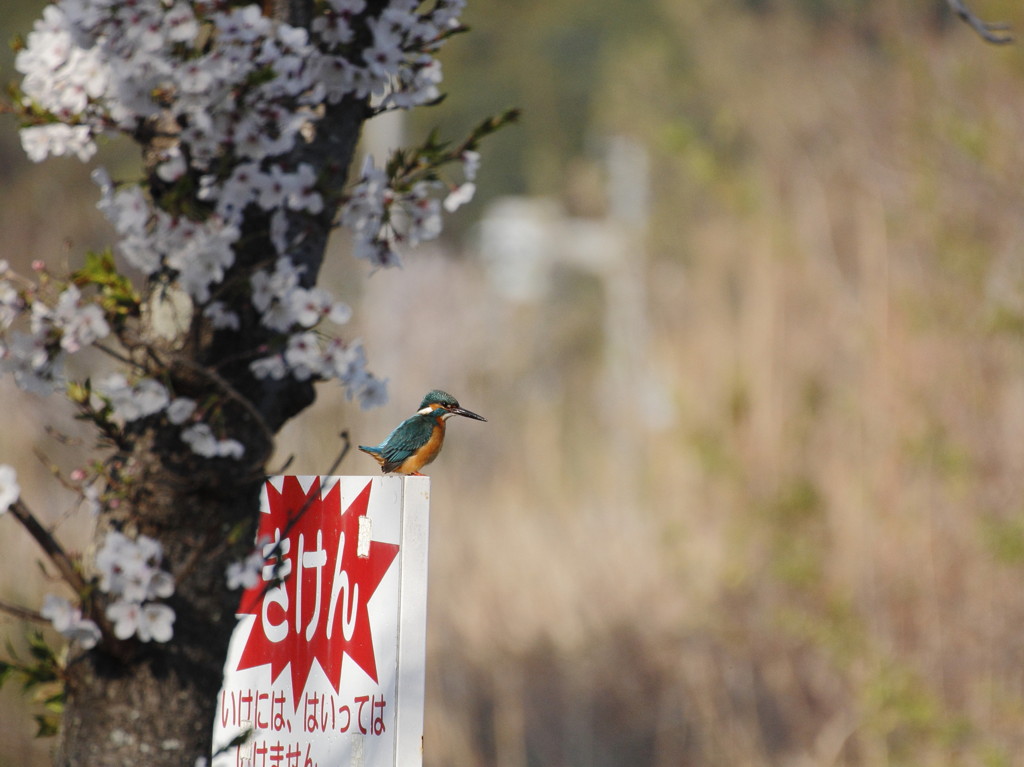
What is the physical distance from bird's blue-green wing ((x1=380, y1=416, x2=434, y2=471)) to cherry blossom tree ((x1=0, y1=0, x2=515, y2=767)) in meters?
0.11

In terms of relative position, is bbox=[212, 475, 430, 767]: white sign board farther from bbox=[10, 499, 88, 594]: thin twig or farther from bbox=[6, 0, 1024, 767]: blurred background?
bbox=[6, 0, 1024, 767]: blurred background

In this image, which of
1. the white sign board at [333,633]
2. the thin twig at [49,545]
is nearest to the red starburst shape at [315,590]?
the white sign board at [333,633]

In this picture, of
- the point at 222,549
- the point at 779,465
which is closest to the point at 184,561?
the point at 222,549

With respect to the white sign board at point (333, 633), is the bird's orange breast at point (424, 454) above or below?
above

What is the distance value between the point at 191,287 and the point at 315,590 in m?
0.40

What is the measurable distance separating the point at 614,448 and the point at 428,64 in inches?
220

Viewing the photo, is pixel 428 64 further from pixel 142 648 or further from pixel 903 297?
pixel 903 297

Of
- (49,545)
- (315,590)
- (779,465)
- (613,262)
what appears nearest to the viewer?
(49,545)

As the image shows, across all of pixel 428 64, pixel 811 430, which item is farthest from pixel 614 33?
pixel 428 64

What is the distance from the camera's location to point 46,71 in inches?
40.1

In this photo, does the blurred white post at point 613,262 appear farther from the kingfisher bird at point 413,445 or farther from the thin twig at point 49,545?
the thin twig at point 49,545

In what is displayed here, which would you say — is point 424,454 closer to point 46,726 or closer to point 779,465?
point 46,726

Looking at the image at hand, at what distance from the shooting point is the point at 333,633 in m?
1.24

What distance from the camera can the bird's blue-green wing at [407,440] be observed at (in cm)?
122
